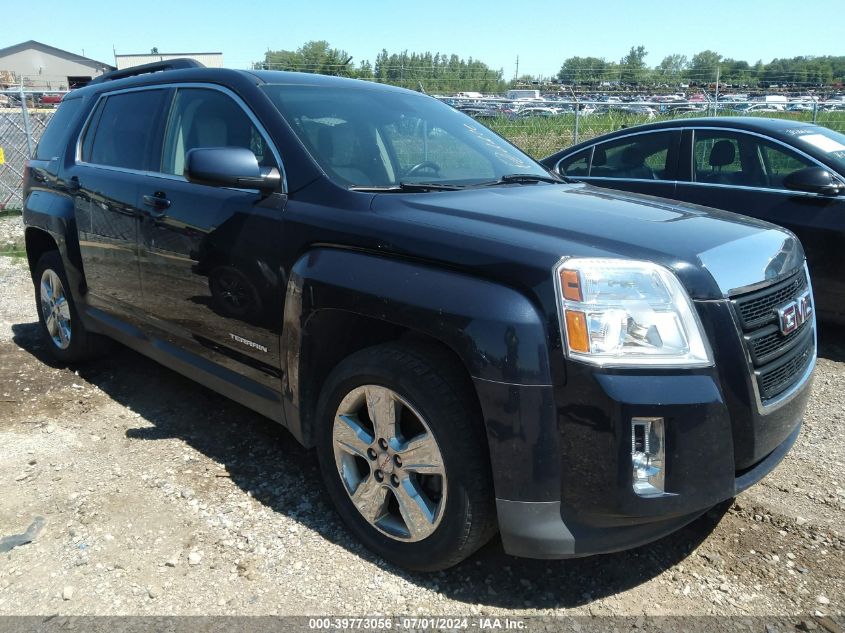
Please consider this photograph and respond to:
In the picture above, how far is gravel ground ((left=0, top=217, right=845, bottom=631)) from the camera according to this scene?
8.02 feet

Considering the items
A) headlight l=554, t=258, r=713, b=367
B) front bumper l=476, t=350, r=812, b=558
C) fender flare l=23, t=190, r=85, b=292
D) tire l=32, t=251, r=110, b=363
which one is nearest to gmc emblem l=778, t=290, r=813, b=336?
front bumper l=476, t=350, r=812, b=558

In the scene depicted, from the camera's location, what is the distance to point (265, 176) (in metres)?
2.84

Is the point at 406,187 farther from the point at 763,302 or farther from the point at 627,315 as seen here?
the point at 763,302

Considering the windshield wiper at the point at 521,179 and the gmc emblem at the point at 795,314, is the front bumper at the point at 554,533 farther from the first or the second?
the windshield wiper at the point at 521,179

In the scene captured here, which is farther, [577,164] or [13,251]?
[13,251]

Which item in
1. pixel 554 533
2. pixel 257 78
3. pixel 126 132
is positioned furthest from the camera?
pixel 126 132

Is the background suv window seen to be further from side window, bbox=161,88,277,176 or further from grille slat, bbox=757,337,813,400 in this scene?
side window, bbox=161,88,277,176

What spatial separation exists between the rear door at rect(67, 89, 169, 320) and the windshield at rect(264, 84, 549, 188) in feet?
3.39

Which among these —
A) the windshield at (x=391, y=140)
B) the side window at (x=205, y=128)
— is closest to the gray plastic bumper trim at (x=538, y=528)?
the windshield at (x=391, y=140)

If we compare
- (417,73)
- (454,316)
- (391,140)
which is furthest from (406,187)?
(417,73)

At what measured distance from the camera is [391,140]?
3.27 meters

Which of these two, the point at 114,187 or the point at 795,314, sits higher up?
the point at 114,187

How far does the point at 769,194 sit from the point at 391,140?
3128 mm

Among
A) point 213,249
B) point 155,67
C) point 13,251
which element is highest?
point 155,67
